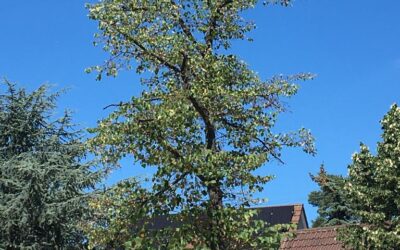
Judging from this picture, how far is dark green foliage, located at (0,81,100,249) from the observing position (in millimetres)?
15008

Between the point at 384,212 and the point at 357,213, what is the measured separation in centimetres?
62

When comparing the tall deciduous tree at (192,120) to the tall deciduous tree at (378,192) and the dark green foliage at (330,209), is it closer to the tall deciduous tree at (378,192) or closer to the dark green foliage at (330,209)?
the tall deciduous tree at (378,192)

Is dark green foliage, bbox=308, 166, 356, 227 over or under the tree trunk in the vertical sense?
over

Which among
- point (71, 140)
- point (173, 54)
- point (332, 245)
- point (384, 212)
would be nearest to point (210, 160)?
point (173, 54)

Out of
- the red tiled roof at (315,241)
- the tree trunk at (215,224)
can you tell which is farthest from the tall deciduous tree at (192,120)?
the red tiled roof at (315,241)

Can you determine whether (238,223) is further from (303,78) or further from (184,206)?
(303,78)

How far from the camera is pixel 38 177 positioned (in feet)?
49.6

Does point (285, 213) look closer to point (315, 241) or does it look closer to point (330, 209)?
point (330, 209)

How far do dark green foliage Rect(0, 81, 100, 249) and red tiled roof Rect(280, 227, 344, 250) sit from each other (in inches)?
220

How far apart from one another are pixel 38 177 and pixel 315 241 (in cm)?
745

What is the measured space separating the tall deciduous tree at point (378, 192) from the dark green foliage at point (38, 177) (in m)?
6.81

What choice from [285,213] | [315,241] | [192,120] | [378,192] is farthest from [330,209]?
[192,120]

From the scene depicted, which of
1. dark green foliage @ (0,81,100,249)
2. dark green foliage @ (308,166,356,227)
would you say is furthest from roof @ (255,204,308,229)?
dark green foliage @ (0,81,100,249)

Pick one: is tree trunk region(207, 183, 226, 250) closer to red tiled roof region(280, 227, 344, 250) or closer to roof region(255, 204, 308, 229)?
red tiled roof region(280, 227, 344, 250)
